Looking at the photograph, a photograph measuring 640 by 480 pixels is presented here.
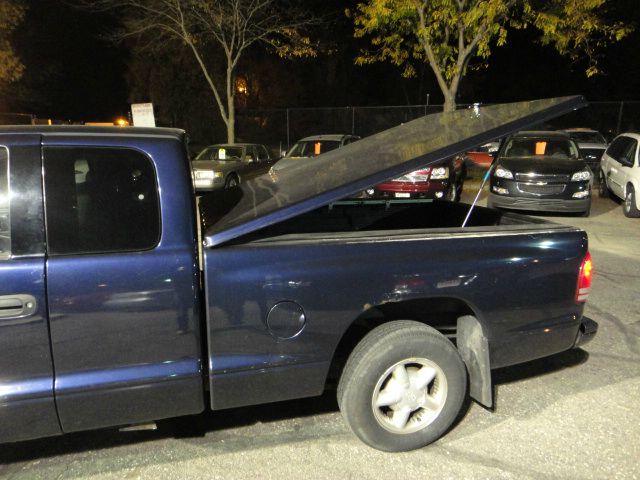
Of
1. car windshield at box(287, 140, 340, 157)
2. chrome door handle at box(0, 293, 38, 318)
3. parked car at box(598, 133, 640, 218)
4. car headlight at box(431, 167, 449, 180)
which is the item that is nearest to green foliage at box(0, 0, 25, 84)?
car windshield at box(287, 140, 340, 157)

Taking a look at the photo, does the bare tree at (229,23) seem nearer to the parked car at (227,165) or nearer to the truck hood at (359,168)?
the parked car at (227,165)

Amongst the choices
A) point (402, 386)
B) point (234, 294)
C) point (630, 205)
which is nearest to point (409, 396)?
point (402, 386)

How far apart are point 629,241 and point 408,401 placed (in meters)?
7.01

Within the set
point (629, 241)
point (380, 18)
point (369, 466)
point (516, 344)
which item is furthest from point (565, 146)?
point (369, 466)

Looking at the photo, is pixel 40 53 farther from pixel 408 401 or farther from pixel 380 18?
pixel 408 401

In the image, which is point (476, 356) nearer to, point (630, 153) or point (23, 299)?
point (23, 299)

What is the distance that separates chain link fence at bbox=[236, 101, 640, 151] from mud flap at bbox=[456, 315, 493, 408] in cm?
1924

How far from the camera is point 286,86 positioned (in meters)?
29.8

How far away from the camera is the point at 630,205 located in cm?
995

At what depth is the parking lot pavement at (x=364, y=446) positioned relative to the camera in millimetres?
2764

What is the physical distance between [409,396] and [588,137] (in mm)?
18699

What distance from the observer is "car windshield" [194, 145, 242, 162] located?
43.1 ft

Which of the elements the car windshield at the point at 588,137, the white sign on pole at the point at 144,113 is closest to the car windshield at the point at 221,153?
the white sign on pole at the point at 144,113

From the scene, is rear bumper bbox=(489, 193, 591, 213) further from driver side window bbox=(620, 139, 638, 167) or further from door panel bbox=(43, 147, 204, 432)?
door panel bbox=(43, 147, 204, 432)
